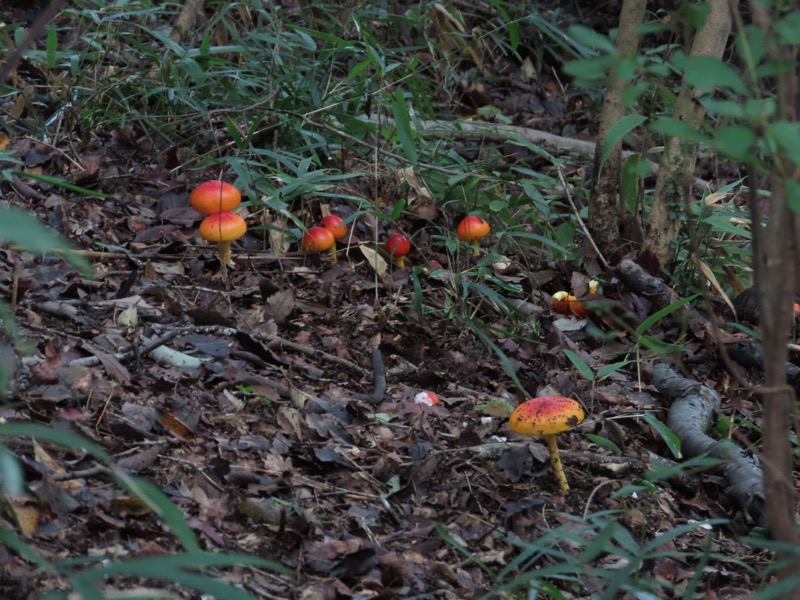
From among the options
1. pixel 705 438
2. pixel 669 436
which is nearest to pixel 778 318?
pixel 669 436

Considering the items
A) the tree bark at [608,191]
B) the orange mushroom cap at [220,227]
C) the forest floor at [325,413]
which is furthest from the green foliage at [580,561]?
the tree bark at [608,191]

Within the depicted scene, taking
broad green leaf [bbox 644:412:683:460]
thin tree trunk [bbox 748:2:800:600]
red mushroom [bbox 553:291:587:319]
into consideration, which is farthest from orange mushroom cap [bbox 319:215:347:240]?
thin tree trunk [bbox 748:2:800:600]

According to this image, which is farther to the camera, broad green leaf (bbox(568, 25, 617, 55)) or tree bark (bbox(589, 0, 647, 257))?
tree bark (bbox(589, 0, 647, 257))

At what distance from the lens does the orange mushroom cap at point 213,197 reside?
3546mm

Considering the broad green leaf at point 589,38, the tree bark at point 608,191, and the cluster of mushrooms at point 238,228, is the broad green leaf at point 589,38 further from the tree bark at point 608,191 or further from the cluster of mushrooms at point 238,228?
the tree bark at point 608,191

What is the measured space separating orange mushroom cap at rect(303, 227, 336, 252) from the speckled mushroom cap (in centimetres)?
156

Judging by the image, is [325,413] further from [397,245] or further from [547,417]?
[397,245]

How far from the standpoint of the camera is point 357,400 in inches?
120

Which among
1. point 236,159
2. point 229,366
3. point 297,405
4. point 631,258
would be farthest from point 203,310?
Result: point 631,258

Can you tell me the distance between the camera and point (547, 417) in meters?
2.55

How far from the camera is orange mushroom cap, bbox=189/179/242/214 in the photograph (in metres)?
3.55

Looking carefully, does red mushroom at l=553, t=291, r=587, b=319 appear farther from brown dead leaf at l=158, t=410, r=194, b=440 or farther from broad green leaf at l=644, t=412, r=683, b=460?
brown dead leaf at l=158, t=410, r=194, b=440

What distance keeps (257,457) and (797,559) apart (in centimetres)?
161

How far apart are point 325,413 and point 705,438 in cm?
132
